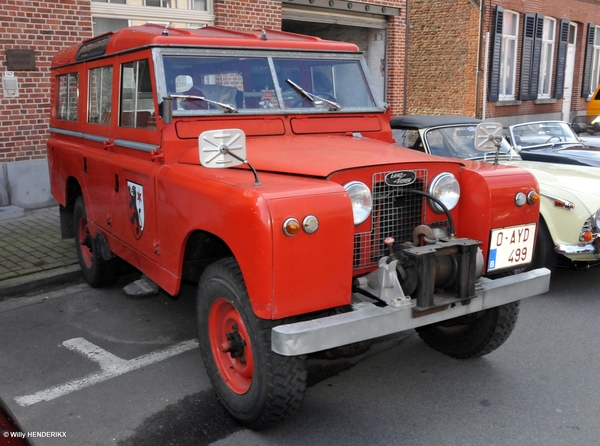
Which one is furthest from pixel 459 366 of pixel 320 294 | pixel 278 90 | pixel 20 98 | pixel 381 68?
pixel 381 68

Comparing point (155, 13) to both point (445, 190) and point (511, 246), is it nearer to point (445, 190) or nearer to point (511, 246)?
point (445, 190)

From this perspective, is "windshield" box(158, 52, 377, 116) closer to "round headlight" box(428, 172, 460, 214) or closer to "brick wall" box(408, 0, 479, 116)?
"round headlight" box(428, 172, 460, 214)

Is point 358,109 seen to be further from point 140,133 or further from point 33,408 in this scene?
point 33,408

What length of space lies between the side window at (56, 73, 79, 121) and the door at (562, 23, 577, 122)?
18.5 metres

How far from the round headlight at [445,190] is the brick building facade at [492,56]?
1392 cm

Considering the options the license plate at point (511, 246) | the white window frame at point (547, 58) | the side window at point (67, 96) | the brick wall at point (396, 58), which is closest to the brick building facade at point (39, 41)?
the side window at point (67, 96)

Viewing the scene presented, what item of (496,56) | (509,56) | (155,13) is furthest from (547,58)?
(155,13)

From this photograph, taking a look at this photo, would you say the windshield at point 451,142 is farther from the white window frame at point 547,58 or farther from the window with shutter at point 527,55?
the white window frame at point 547,58

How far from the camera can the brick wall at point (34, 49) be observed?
8008 mm

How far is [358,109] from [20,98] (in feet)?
18.9

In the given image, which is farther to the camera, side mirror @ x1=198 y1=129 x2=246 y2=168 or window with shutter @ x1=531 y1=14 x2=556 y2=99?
window with shutter @ x1=531 y1=14 x2=556 y2=99

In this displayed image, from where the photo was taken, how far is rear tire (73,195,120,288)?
17.6ft

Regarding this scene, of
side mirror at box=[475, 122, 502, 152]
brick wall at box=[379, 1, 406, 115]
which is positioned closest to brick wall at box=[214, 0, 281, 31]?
brick wall at box=[379, 1, 406, 115]

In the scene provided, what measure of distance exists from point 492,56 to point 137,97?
1427cm
